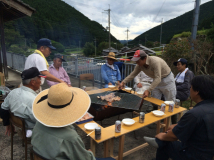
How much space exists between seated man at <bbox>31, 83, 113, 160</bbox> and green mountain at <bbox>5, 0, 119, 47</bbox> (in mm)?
40538

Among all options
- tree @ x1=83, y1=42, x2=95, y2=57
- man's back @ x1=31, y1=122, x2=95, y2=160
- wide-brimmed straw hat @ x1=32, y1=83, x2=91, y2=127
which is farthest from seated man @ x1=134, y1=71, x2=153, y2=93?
tree @ x1=83, y1=42, x2=95, y2=57

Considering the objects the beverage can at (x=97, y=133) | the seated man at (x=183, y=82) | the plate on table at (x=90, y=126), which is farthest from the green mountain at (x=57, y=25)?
the beverage can at (x=97, y=133)

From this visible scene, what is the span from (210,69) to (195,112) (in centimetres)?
888

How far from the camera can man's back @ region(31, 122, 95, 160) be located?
115 centimetres

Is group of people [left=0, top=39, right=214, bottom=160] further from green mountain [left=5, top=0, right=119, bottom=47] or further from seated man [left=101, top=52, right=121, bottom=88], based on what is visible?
green mountain [left=5, top=0, right=119, bottom=47]

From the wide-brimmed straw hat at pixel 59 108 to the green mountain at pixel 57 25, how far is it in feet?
133

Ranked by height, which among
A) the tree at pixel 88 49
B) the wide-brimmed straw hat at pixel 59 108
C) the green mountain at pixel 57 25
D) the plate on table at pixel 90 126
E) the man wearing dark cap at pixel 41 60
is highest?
the green mountain at pixel 57 25

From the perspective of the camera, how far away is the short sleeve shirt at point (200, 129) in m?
1.52

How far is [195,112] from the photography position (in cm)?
155

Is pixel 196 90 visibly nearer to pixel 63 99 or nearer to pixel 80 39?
pixel 63 99

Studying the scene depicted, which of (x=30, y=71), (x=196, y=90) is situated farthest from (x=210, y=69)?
(x=30, y=71)

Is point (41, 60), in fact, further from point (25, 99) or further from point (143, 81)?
point (143, 81)

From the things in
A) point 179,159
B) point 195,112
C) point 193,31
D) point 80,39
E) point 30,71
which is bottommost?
point 179,159

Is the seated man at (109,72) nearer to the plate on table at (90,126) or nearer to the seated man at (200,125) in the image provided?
the plate on table at (90,126)
